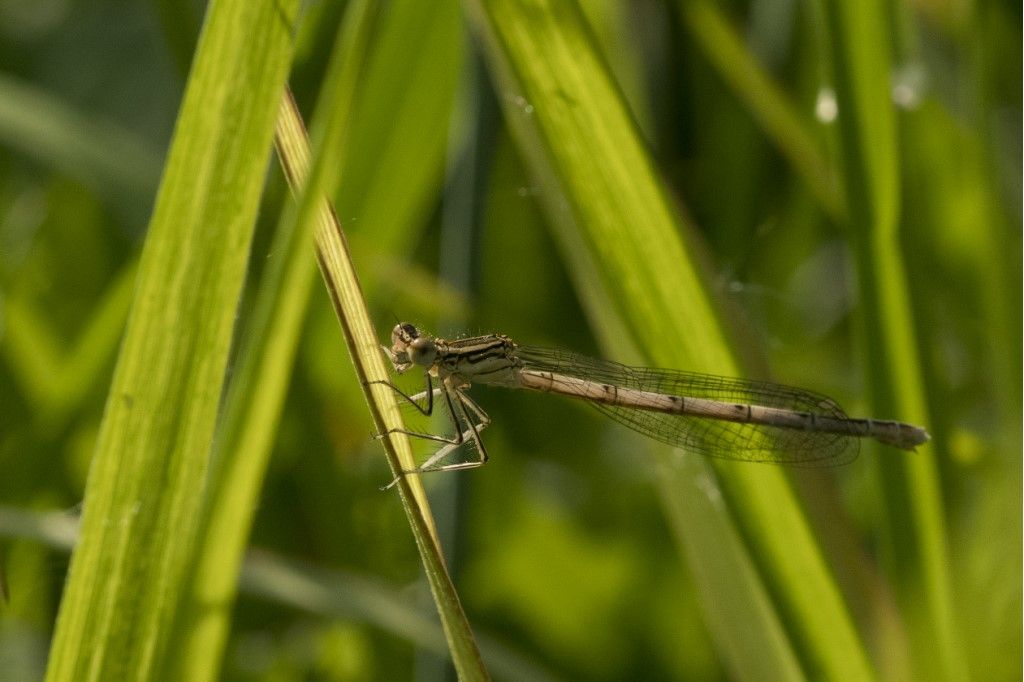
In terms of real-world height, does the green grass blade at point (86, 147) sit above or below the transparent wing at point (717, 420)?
above

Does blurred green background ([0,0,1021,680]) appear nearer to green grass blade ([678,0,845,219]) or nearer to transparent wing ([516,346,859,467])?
green grass blade ([678,0,845,219])

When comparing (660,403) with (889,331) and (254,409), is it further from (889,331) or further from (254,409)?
(254,409)

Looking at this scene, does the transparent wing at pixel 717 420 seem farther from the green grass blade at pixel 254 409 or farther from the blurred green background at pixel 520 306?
the green grass blade at pixel 254 409

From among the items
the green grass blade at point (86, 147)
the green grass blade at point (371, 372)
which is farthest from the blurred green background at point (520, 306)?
the green grass blade at point (371, 372)

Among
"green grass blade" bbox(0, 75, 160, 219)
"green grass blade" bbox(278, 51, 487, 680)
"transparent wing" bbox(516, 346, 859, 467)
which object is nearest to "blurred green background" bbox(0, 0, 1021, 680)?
"green grass blade" bbox(0, 75, 160, 219)

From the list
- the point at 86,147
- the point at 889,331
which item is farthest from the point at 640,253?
the point at 86,147

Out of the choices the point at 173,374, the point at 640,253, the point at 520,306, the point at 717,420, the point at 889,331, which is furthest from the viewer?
the point at 520,306
